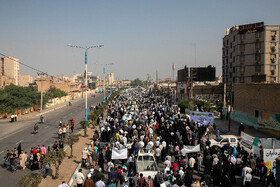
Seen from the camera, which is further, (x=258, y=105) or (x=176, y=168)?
(x=258, y=105)

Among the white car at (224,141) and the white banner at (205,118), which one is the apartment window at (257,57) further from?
the white car at (224,141)

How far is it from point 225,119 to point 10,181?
2697 cm

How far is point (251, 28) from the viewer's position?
176 feet

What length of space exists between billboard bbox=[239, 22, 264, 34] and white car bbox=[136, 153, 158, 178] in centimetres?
4936

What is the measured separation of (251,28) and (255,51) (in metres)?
4.81

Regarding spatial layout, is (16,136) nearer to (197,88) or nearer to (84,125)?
(84,125)

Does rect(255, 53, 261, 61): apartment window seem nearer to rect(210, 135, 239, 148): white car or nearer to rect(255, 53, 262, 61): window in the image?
rect(255, 53, 262, 61): window

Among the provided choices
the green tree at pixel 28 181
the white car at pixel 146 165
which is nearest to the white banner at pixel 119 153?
the white car at pixel 146 165

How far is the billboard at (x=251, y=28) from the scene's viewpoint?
52531mm

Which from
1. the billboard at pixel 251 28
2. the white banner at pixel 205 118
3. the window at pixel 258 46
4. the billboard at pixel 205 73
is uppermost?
the billboard at pixel 251 28

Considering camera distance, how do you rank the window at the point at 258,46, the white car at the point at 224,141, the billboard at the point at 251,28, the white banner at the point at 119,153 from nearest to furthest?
the white banner at the point at 119,153 < the white car at the point at 224,141 < the billboard at the point at 251,28 < the window at the point at 258,46

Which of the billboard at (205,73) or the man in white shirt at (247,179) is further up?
the billboard at (205,73)

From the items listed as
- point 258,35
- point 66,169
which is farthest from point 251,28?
point 66,169

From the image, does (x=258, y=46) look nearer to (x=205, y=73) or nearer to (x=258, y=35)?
(x=258, y=35)
